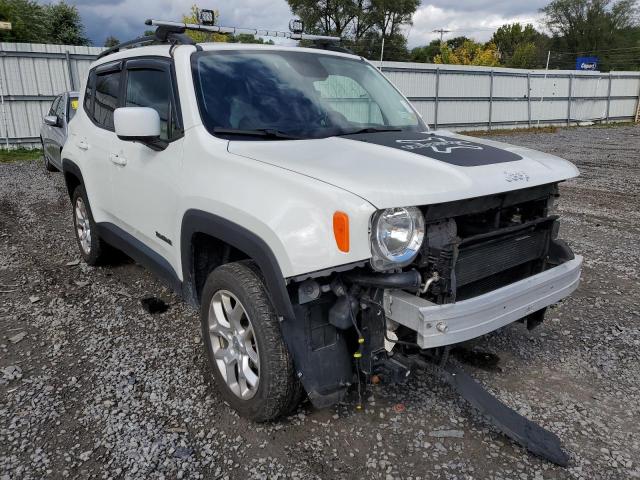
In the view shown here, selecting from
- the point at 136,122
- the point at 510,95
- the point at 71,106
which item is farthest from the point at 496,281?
the point at 510,95

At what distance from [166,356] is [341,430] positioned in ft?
4.65

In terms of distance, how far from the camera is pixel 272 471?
8.07 ft

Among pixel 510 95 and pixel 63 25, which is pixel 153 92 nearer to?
pixel 510 95

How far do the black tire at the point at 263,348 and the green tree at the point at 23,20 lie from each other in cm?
3645

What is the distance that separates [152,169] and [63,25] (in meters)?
45.0

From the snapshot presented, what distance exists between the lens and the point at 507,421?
2561mm

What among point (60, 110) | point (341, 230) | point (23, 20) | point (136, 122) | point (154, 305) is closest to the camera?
point (341, 230)

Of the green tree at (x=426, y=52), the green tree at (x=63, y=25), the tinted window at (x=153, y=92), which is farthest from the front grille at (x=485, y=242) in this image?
the green tree at (x=426, y=52)

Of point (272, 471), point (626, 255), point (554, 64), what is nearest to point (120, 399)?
point (272, 471)

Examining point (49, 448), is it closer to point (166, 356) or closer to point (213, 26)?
point (166, 356)

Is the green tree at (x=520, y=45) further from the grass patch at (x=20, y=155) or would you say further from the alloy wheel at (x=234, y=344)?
the alloy wheel at (x=234, y=344)

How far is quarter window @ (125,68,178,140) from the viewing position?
3293 mm

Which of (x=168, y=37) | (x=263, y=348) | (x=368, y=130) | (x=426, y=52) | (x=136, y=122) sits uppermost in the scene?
(x=426, y=52)

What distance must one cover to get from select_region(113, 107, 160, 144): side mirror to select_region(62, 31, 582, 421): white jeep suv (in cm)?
1
